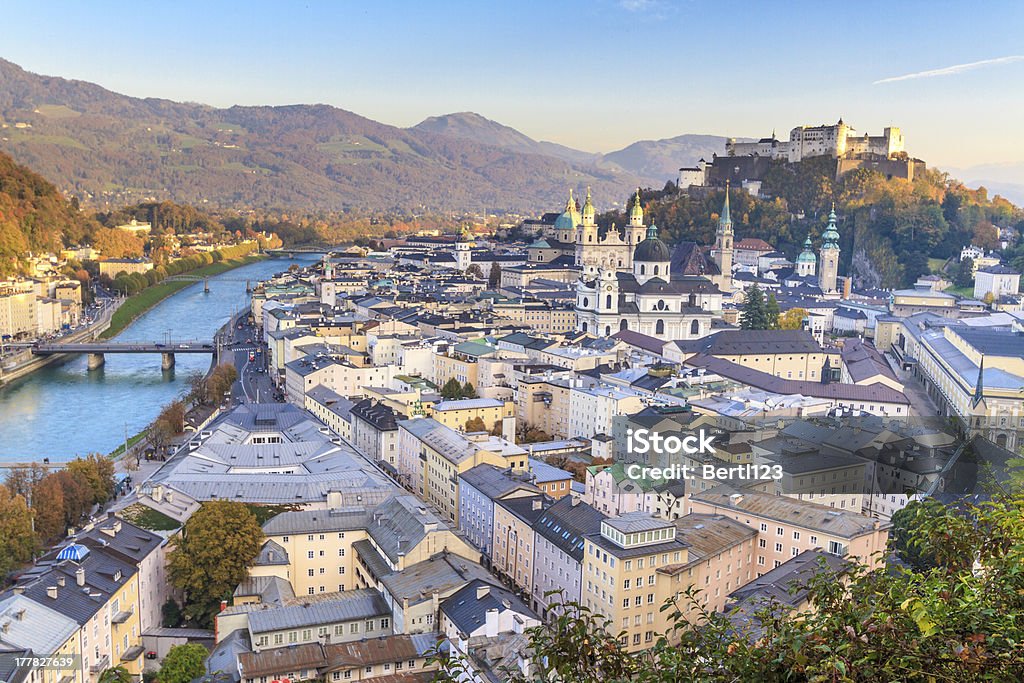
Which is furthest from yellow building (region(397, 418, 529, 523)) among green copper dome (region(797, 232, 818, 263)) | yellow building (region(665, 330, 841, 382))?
green copper dome (region(797, 232, 818, 263))

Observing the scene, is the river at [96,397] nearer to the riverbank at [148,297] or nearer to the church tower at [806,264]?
the riverbank at [148,297]

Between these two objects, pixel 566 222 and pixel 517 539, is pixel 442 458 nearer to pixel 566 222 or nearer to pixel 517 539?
pixel 517 539

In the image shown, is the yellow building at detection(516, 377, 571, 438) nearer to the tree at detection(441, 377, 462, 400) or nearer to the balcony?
the tree at detection(441, 377, 462, 400)

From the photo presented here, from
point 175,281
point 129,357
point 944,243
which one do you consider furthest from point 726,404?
point 175,281

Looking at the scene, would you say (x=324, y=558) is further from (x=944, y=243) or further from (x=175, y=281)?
(x=175, y=281)

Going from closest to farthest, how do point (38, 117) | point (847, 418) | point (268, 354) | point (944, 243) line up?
point (847, 418), point (268, 354), point (944, 243), point (38, 117)
